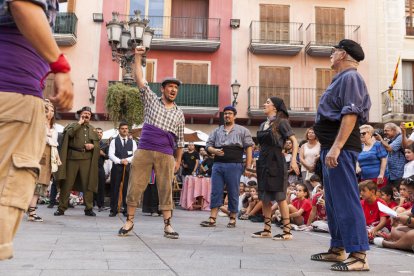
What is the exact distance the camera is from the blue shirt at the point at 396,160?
7.84m

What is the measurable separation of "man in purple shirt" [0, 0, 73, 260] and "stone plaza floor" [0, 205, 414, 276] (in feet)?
4.92

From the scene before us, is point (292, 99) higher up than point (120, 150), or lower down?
higher up

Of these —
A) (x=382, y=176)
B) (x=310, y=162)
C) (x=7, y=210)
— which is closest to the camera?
(x=7, y=210)

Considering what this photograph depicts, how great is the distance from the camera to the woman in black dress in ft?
19.7

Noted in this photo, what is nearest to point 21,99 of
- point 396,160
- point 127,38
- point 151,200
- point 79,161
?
point 79,161

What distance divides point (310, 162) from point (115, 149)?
3.99m

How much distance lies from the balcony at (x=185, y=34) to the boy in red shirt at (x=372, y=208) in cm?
1693

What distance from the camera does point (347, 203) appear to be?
3.73 metres

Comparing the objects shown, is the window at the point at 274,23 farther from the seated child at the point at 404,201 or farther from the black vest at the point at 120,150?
the seated child at the point at 404,201

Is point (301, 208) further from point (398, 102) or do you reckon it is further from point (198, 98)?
point (398, 102)

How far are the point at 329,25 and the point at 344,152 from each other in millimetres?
21272

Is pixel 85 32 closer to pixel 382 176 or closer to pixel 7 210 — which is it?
pixel 382 176

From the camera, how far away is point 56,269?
10.9 feet

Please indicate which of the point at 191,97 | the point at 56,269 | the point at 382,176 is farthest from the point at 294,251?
the point at 191,97
